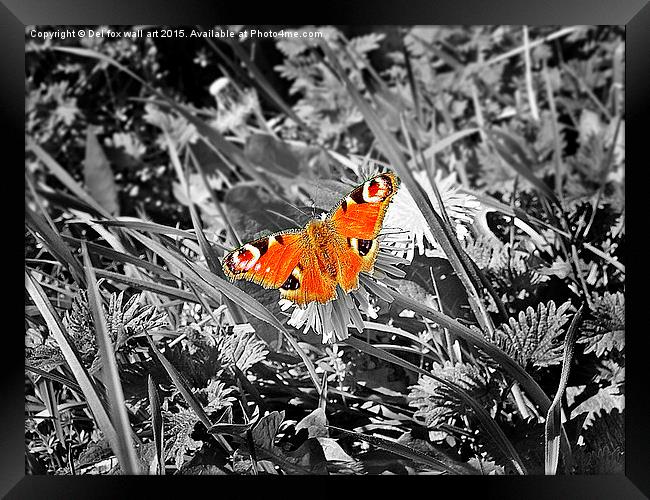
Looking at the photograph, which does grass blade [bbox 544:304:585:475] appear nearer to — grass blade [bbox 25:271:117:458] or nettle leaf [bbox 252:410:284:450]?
nettle leaf [bbox 252:410:284:450]

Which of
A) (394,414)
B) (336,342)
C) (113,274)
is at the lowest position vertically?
(394,414)

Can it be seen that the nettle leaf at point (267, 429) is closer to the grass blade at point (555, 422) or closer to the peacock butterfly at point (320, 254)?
the peacock butterfly at point (320, 254)

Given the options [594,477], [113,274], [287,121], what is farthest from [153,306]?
[594,477]

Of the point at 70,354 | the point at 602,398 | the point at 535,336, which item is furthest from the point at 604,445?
the point at 70,354

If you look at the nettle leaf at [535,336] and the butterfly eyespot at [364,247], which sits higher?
the butterfly eyespot at [364,247]
